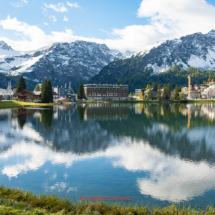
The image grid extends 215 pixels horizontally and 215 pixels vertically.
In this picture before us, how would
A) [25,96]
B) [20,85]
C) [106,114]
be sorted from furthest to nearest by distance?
1. [20,85]
2. [25,96]
3. [106,114]

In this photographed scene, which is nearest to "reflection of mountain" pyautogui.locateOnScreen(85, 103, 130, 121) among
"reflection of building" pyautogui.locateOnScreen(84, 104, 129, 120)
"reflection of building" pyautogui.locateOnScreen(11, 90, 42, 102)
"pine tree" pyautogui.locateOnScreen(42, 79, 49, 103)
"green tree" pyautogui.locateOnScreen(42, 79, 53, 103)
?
"reflection of building" pyautogui.locateOnScreen(84, 104, 129, 120)

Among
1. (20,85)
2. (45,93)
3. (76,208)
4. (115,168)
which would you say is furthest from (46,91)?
(76,208)

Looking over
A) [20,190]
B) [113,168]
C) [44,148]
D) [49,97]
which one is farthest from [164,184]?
[49,97]

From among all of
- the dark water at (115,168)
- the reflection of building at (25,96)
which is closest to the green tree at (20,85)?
the reflection of building at (25,96)

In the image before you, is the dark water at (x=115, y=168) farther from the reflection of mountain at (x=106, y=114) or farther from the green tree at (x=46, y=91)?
the green tree at (x=46, y=91)

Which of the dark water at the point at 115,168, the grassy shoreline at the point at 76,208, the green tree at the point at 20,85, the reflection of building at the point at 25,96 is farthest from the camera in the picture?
the green tree at the point at 20,85

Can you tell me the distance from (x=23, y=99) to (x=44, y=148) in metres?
137

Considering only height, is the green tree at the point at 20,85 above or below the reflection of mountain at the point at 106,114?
above

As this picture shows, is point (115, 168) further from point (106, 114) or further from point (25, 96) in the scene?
point (25, 96)

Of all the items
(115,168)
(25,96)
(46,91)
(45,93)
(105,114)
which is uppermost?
(46,91)

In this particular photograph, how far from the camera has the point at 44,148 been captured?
27594 millimetres

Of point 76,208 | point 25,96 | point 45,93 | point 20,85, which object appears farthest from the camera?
point 20,85

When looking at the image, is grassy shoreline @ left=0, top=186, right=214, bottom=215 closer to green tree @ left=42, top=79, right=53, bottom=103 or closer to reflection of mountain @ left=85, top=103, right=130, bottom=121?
reflection of mountain @ left=85, top=103, right=130, bottom=121

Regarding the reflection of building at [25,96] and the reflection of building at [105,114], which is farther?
the reflection of building at [25,96]
